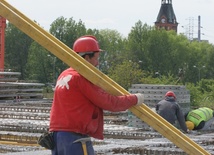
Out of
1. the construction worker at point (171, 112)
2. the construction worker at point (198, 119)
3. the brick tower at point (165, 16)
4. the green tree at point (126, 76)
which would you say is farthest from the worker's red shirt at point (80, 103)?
the brick tower at point (165, 16)

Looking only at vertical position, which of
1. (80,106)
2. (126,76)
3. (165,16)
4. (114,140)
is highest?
(165,16)

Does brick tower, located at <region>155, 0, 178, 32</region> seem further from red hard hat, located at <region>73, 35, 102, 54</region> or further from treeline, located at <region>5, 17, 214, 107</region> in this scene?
red hard hat, located at <region>73, 35, 102, 54</region>

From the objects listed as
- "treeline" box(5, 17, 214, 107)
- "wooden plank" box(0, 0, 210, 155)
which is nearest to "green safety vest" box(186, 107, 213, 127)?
"wooden plank" box(0, 0, 210, 155)

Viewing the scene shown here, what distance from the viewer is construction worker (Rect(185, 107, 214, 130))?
51.2 feet

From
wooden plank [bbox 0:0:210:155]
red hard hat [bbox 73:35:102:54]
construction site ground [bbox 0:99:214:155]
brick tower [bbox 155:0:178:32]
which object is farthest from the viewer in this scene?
brick tower [bbox 155:0:178:32]

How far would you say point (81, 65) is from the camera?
475 cm

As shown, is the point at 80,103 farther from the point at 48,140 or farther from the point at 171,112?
the point at 171,112

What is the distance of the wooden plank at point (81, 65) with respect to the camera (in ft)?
15.4

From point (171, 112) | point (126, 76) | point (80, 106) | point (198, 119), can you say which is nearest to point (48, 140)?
point (80, 106)

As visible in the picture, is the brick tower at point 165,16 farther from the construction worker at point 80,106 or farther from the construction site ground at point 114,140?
the construction worker at point 80,106

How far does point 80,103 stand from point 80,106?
2 centimetres

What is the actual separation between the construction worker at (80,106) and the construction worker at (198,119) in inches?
426

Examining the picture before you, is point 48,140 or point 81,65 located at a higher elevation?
point 81,65

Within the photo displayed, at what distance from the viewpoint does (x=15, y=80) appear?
44500mm
